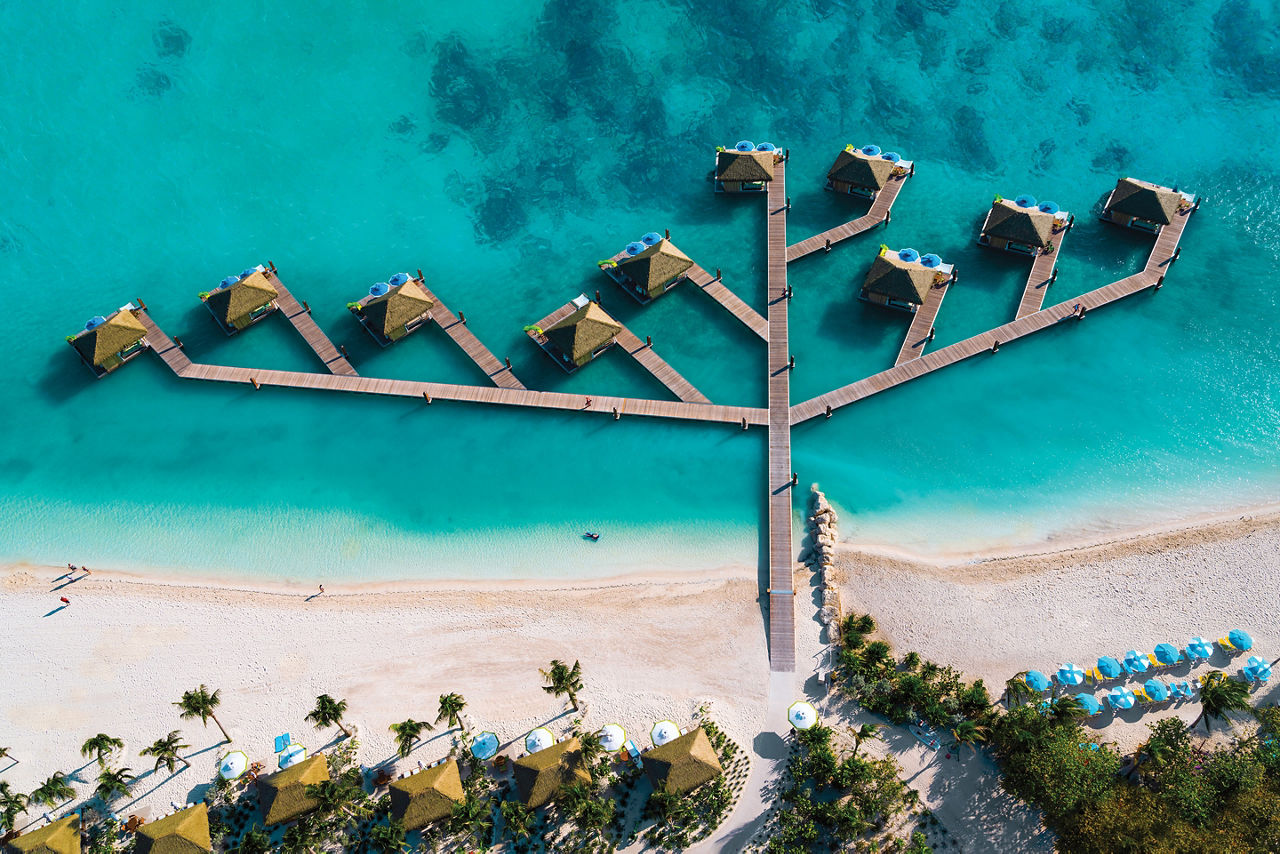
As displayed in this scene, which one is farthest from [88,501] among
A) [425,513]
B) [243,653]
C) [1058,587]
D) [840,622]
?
[1058,587]

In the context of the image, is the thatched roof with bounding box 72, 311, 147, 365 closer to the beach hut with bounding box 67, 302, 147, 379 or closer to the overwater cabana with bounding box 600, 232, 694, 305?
the beach hut with bounding box 67, 302, 147, 379

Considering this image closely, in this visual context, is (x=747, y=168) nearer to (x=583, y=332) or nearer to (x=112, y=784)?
(x=583, y=332)

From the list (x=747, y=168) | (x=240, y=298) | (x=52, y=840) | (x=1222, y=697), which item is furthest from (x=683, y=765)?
(x=747, y=168)

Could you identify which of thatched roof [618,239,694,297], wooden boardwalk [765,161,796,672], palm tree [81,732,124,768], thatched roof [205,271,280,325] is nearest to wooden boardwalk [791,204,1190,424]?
wooden boardwalk [765,161,796,672]

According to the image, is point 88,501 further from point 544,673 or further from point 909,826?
point 909,826

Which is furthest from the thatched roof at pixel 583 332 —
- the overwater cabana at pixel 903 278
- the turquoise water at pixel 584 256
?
the overwater cabana at pixel 903 278
